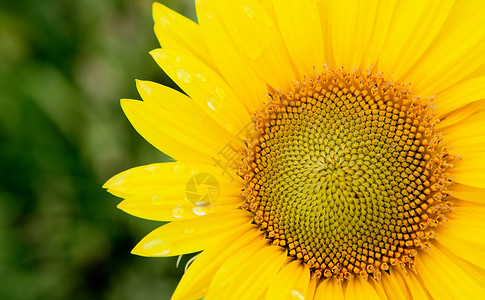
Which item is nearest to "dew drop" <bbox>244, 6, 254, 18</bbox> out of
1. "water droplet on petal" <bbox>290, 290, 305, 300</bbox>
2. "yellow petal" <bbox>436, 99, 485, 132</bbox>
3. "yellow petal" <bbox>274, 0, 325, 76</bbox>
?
"yellow petal" <bbox>274, 0, 325, 76</bbox>

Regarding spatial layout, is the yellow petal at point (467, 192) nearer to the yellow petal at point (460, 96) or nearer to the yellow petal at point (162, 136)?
the yellow petal at point (460, 96)

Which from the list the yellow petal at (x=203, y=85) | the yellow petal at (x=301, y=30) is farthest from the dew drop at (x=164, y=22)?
the yellow petal at (x=301, y=30)

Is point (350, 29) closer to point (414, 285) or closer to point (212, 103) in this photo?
point (212, 103)

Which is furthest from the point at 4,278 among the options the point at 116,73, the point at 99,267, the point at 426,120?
the point at 426,120

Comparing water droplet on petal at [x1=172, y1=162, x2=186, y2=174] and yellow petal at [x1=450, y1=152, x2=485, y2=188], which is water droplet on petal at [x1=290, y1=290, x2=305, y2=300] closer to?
water droplet on petal at [x1=172, y1=162, x2=186, y2=174]

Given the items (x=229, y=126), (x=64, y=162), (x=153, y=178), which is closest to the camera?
(x=153, y=178)

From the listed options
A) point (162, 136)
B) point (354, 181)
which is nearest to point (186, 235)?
Result: point (162, 136)

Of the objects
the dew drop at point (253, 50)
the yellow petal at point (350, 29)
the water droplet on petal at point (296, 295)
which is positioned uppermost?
the yellow petal at point (350, 29)
